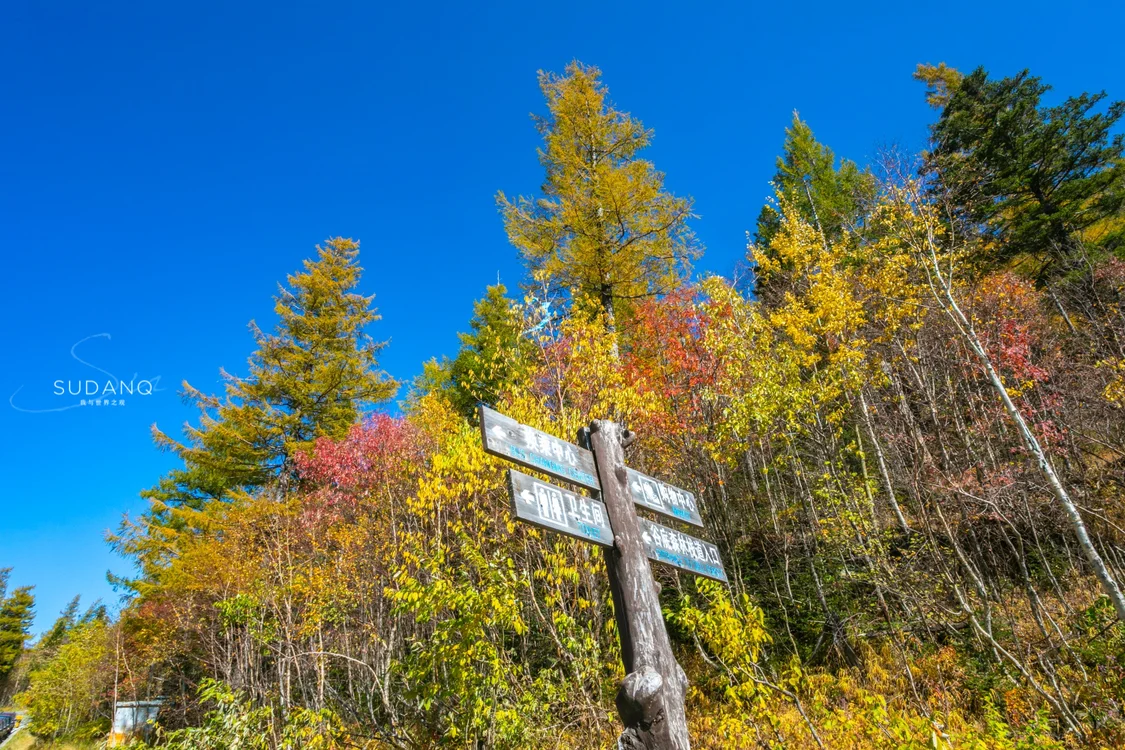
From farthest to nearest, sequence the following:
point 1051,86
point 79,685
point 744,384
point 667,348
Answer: point 79,685 < point 1051,86 < point 667,348 < point 744,384

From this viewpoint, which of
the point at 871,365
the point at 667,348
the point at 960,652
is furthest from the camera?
the point at 667,348

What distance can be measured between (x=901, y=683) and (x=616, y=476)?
5.86 metres

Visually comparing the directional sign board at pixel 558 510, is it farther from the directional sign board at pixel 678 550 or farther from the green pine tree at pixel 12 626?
the green pine tree at pixel 12 626

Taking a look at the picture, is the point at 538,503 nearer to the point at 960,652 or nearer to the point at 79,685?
the point at 960,652

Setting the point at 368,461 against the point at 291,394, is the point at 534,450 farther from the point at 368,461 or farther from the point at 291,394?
the point at 291,394

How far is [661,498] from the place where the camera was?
3924 mm

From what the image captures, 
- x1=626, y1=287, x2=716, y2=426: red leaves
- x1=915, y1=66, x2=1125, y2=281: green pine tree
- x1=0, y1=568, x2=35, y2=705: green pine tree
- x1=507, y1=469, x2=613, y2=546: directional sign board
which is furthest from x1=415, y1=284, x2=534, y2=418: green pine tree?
x1=0, y1=568, x2=35, y2=705: green pine tree

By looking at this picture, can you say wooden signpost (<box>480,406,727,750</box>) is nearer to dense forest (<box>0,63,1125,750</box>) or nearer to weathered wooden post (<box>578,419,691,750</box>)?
weathered wooden post (<box>578,419,691,750</box>)

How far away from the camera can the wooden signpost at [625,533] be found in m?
2.75

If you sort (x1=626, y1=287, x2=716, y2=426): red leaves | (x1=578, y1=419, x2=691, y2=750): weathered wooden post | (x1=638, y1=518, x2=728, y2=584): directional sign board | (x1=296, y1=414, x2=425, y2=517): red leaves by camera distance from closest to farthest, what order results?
(x1=578, y1=419, x2=691, y2=750): weathered wooden post → (x1=638, y1=518, x2=728, y2=584): directional sign board → (x1=296, y1=414, x2=425, y2=517): red leaves → (x1=626, y1=287, x2=716, y2=426): red leaves

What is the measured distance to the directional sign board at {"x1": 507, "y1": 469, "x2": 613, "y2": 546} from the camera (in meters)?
2.91

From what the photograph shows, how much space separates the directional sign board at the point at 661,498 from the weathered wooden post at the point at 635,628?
107 mm

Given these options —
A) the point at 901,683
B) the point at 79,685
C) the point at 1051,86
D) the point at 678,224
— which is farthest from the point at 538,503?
the point at 79,685

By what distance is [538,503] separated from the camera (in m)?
3.00
